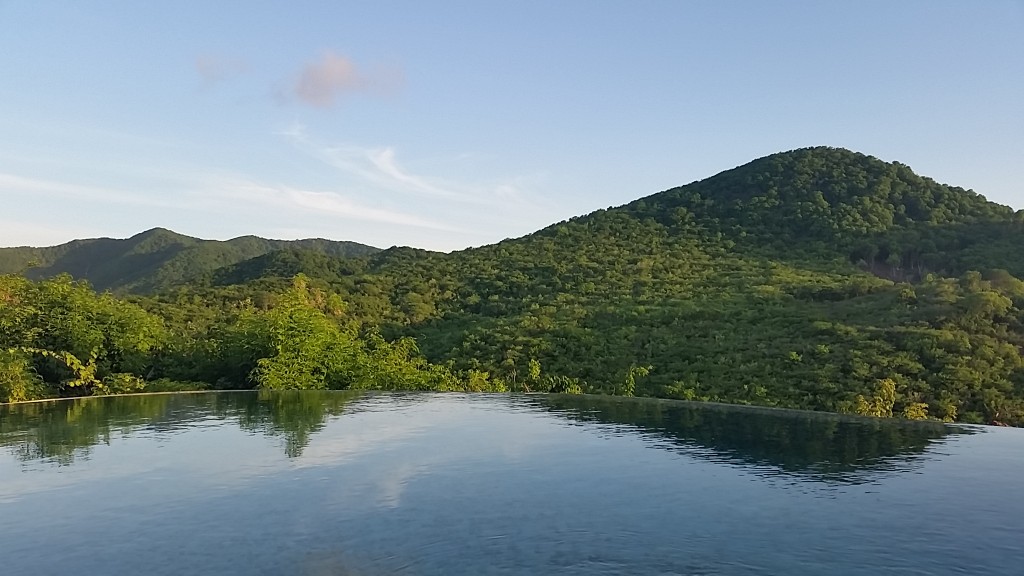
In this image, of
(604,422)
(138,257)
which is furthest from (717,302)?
(138,257)

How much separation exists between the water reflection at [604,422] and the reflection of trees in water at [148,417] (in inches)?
0.6

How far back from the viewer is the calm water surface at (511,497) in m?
4.88

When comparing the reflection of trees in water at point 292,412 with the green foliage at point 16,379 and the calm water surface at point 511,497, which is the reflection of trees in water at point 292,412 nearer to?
the calm water surface at point 511,497

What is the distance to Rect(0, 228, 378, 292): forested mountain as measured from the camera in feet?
239

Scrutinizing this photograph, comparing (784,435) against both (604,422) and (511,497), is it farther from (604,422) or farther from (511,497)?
(511,497)

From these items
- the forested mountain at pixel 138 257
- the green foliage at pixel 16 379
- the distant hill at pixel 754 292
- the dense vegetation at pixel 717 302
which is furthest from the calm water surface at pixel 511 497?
the forested mountain at pixel 138 257

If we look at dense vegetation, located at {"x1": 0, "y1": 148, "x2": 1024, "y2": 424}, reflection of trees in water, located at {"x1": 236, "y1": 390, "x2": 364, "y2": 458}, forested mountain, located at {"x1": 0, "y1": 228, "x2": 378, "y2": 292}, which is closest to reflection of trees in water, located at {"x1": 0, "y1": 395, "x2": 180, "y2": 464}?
reflection of trees in water, located at {"x1": 236, "y1": 390, "x2": 364, "y2": 458}

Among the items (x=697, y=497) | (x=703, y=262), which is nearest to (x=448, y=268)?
(x=703, y=262)

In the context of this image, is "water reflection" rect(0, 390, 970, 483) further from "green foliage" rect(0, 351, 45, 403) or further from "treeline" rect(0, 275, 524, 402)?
"treeline" rect(0, 275, 524, 402)

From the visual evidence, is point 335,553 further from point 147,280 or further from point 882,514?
point 147,280

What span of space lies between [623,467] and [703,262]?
33820mm

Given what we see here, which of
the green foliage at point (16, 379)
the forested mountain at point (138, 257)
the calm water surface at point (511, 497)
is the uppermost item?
the forested mountain at point (138, 257)

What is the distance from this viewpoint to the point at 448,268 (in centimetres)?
4453

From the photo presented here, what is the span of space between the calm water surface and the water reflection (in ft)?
0.21
